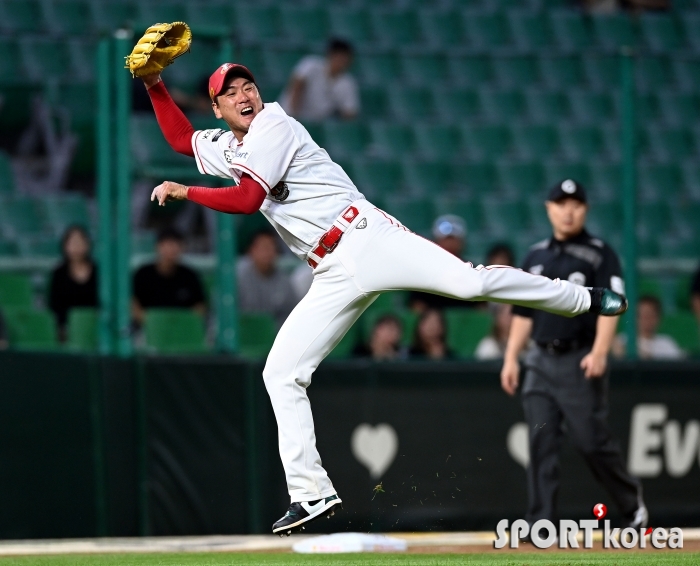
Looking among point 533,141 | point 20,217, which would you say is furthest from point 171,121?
point 533,141

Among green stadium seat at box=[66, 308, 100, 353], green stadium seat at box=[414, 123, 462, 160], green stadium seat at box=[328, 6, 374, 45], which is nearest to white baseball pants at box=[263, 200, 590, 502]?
green stadium seat at box=[66, 308, 100, 353]

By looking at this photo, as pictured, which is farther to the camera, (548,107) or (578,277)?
(548,107)

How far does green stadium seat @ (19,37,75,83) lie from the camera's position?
1027 centimetres

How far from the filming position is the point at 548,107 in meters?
11.8

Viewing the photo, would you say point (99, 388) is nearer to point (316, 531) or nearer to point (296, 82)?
point (316, 531)

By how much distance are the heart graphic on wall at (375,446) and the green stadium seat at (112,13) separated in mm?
5051

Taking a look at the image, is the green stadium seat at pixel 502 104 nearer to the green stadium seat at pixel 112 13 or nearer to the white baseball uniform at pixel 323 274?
the green stadium seat at pixel 112 13

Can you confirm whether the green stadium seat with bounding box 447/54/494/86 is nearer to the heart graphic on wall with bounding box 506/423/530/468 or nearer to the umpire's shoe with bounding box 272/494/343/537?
the heart graphic on wall with bounding box 506/423/530/468

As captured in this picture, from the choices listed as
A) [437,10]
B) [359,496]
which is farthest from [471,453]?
[437,10]

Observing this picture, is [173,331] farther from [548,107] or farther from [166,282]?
[548,107]

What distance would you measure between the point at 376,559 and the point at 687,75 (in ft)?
17.3

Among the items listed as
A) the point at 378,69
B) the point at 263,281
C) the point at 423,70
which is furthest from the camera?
the point at 378,69

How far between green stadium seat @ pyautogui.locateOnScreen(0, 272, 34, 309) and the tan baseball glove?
9.76ft

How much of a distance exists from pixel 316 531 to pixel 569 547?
1.67 metres
